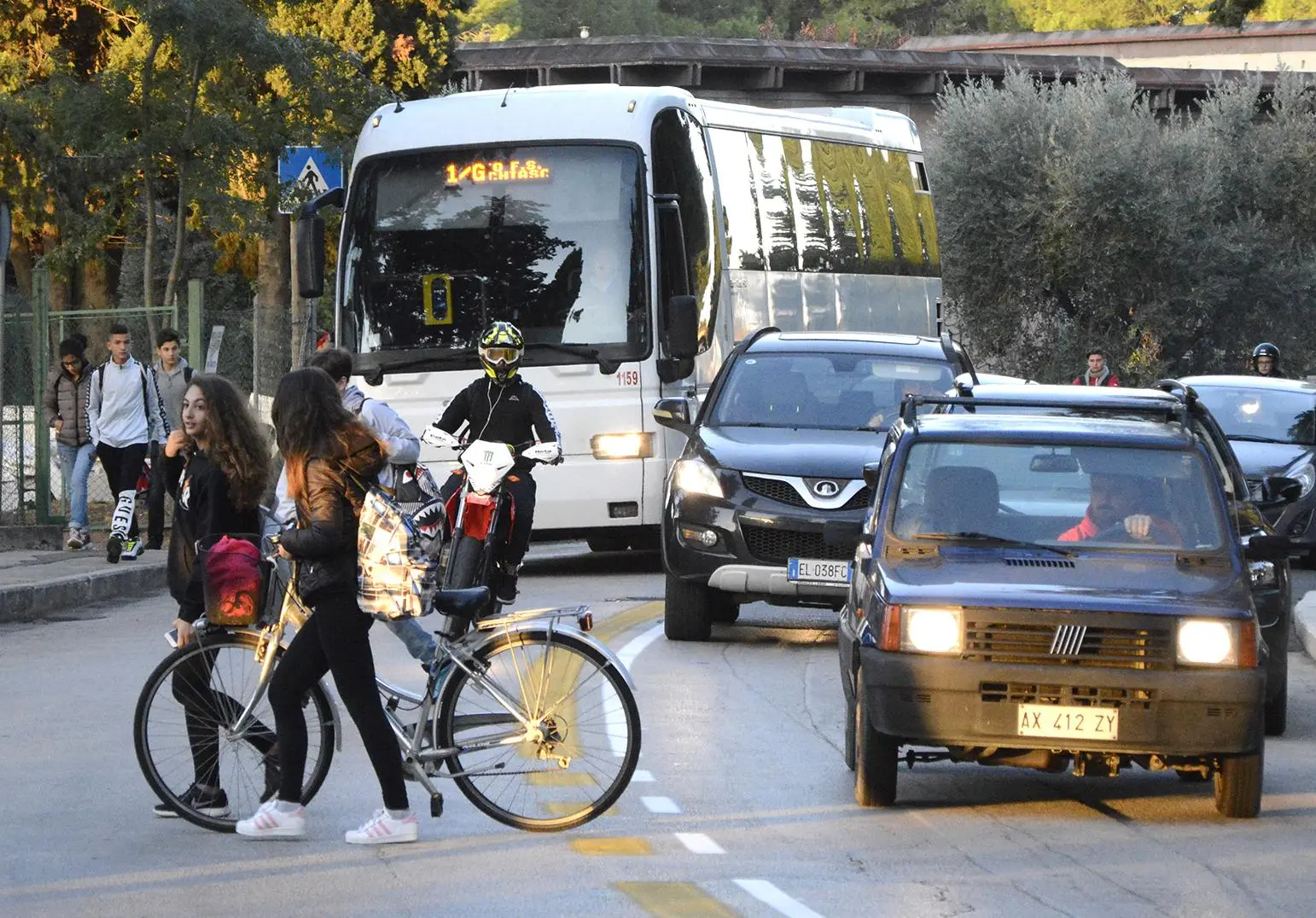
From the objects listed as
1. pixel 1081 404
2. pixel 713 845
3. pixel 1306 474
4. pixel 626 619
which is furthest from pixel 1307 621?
pixel 713 845

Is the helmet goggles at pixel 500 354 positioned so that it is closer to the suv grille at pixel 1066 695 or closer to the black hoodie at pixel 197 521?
the black hoodie at pixel 197 521

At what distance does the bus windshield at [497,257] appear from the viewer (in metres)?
19.4

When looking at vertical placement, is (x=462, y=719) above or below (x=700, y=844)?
above

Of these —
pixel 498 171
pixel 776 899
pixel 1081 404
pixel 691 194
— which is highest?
pixel 498 171

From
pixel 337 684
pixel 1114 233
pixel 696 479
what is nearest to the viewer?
pixel 337 684

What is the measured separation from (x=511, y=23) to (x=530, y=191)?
69.5m

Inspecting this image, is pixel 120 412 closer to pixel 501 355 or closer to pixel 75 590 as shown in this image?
pixel 75 590

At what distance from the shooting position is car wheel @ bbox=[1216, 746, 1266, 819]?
8.81 meters

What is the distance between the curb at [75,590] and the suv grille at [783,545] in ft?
15.9

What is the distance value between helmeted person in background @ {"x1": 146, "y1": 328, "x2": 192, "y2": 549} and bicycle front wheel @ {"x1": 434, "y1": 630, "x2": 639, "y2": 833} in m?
10.8

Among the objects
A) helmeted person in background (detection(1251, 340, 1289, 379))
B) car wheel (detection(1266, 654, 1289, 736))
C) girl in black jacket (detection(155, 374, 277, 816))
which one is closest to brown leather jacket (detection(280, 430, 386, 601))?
girl in black jacket (detection(155, 374, 277, 816))

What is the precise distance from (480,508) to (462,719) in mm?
5193

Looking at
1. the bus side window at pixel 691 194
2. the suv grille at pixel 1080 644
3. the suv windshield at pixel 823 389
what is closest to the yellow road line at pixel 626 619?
the suv windshield at pixel 823 389

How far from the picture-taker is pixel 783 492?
14727 millimetres
